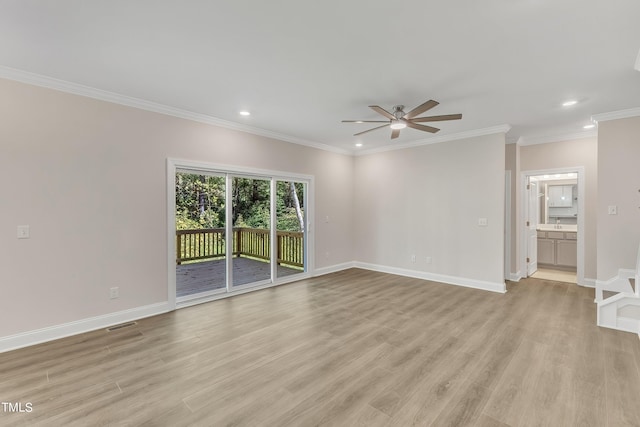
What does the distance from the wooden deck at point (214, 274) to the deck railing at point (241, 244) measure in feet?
0.56

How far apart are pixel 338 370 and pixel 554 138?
5.83m

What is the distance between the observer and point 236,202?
15.6ft

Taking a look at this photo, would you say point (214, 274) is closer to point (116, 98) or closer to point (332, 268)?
point (332, 268)

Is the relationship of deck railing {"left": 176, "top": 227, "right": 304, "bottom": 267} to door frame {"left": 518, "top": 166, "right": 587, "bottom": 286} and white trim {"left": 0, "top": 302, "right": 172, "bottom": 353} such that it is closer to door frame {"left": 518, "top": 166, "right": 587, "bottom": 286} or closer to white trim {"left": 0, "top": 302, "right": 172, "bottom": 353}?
white trim {"left": 0, "top": 302, "right": 172, "bottom": 353}

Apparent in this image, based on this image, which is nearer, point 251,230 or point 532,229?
point 251,230

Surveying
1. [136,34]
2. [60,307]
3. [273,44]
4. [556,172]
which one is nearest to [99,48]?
[136,34]

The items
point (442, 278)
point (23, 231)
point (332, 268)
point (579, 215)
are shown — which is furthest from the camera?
point (332, 268)

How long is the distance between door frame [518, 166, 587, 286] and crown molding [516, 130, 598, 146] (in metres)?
0.55

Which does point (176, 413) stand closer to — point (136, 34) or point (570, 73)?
point (136, 34)

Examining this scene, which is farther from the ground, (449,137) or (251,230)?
(449,137)

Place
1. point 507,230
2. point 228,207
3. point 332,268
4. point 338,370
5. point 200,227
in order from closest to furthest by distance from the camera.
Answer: point 338,370
point 200,227
point 228,207
point 507,230
point 332,268

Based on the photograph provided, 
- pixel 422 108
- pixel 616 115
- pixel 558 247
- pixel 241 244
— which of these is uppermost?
pixel 616 115

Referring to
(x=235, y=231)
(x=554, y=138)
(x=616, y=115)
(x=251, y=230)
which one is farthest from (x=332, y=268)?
(x=616, y=115)

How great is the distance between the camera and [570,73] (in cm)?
291
